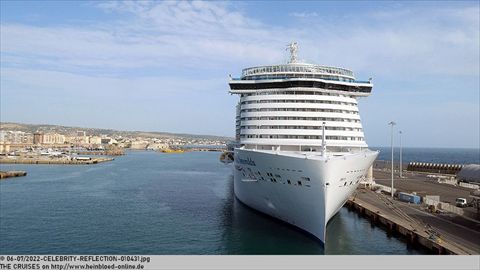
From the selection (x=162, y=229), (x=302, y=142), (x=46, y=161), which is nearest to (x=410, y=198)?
(x=302, y=142)

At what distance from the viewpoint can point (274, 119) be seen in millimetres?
25656

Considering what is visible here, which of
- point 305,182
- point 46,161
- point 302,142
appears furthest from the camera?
point 46,161

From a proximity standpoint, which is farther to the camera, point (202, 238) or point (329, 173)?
point (202, 238)

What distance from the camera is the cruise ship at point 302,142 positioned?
20.8 meters

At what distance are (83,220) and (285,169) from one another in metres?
16.5

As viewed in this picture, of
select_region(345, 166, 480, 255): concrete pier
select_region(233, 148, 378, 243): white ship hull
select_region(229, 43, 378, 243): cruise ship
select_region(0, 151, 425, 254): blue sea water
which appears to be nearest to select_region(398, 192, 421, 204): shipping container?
select_region(345, 166, 480, 255): concrete pier

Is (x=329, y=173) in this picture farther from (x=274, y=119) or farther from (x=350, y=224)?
(x=350, y=224)

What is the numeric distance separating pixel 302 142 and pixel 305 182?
3.89 metres

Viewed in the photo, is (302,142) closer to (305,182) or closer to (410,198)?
(305,182)

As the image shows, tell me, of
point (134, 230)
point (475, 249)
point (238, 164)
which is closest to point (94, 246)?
point (134, 230)

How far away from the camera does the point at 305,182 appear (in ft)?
68.6

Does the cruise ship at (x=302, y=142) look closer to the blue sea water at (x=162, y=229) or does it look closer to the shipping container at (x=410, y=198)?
the blue sea water at (x=162, y=229)

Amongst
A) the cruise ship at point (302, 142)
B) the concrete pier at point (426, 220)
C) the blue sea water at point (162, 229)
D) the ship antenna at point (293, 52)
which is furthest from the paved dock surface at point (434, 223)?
the ship antenna at point (293, 52)

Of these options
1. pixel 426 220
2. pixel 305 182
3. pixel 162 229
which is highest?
pixel 305 182
